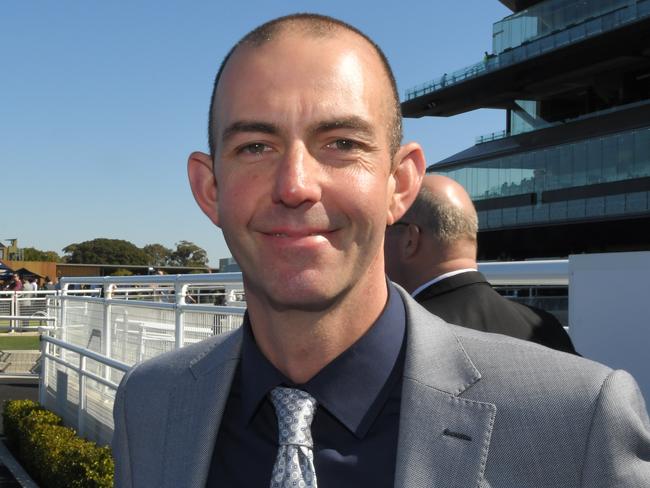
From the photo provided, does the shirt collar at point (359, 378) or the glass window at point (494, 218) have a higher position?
the glass window at point (494, 218)

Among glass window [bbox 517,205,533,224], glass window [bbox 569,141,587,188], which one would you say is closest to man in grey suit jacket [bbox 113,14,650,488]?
glass window [bbox 569,141,587,188]

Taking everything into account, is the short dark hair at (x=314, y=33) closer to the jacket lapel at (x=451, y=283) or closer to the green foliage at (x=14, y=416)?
the jacket lapel at (x=451, y=283)

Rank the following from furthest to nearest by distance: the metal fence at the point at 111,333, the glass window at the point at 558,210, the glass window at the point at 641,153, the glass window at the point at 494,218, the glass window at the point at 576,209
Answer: the glass window at the point at 494,218 < the glass window at the point at 558,210 < the glass window at the point at 576,209 < the glass window at the point at 641,153 < the metal fence at the point at 111,333

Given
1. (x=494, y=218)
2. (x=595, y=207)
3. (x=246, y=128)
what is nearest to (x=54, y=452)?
(x=246, y=128)

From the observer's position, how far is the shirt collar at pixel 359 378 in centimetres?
157

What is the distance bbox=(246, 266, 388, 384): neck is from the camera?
1.59 metres

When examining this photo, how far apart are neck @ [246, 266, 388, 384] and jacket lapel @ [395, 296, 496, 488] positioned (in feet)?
0.35

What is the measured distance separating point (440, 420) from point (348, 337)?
0.25 meters

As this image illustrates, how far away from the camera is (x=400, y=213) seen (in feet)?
5.62

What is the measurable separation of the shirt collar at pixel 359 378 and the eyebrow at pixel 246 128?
1.41 feet

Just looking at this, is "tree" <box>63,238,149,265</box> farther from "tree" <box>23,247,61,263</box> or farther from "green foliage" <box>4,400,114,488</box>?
"green foliage" <box>4,400,114,488</box>

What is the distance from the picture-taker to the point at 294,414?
1.57 meters

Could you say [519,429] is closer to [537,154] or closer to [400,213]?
[400,213]

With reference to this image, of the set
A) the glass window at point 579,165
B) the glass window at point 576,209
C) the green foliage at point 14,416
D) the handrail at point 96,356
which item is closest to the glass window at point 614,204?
the glass window at point 576,209
